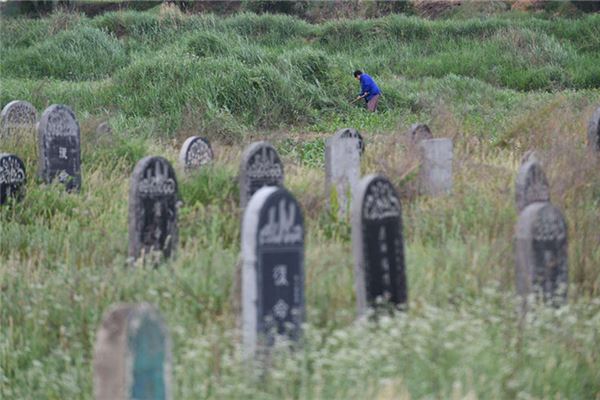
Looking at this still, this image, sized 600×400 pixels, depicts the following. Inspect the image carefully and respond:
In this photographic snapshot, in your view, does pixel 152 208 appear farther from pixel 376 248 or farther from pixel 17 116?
pixel 17 116

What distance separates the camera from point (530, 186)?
9.93 meters

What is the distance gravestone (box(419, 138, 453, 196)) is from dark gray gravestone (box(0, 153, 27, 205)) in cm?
417

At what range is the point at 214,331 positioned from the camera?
7.03 meters

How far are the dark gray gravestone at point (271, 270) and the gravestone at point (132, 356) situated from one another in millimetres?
1622

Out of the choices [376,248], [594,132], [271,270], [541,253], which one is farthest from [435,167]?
[271,270]

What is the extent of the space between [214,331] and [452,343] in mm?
1546

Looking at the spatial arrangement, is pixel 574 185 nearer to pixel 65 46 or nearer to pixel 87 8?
pixel 65 46

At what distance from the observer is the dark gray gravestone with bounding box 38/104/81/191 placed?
12883 millimetres

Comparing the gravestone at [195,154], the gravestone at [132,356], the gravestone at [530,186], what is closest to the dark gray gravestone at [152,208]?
the gravestone at [530,186]

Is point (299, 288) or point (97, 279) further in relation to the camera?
point (97, 279)

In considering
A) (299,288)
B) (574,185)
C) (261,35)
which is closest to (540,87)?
(261,35)

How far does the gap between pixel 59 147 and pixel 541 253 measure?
6.95m

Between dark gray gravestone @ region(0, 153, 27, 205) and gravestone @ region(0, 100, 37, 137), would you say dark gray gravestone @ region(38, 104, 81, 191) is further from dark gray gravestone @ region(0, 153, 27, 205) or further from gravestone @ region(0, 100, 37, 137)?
gravestone @ region(0, 100, 37, 137)

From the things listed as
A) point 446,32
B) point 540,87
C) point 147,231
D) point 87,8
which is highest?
point 87,8
